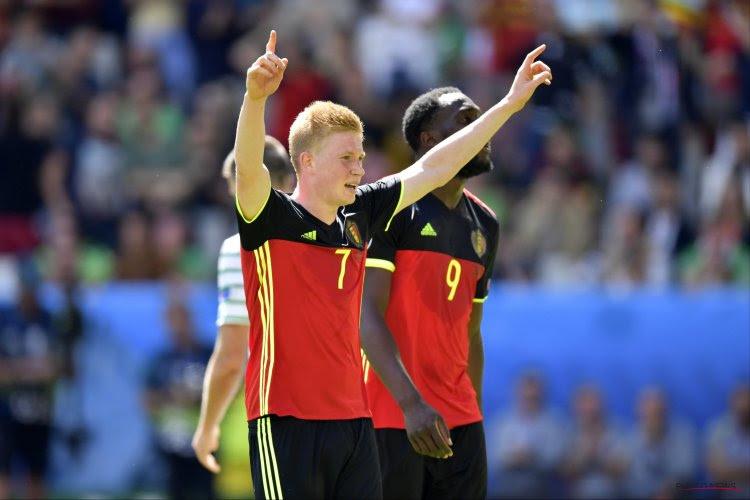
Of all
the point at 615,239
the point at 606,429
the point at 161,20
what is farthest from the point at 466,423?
the point at 161,20

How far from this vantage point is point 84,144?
15352 millimetres

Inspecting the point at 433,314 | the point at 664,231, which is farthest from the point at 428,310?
the point at 664,231

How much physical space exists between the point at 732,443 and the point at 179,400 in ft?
15.4

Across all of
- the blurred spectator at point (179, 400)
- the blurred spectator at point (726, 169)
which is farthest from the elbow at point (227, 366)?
the blurred spectator at point (726, 169)

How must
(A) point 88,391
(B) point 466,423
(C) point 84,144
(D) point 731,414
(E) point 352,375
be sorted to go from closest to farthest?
(E) point 352,375, (B) point 466,423, (D) point 731,414, (A) point 88,391, (C) point 84,144

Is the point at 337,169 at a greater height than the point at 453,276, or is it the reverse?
the point at 337,169

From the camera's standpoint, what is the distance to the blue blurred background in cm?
1138

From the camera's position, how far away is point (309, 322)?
217 inches

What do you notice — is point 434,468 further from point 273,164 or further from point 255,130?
point 255,130

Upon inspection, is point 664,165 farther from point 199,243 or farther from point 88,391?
point 88,391

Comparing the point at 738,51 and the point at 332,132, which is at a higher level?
the point at 738,51

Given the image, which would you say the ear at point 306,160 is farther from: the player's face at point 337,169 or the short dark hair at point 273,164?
the short dark hair at point 273,164

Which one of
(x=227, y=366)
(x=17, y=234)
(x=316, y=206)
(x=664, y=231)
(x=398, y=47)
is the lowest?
(x=227, y=366)

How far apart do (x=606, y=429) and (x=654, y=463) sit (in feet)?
1.57
